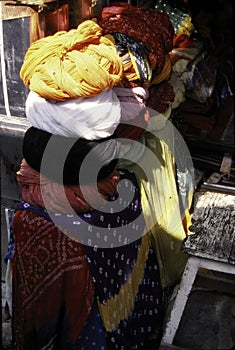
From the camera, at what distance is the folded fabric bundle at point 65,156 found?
2756 millimetres

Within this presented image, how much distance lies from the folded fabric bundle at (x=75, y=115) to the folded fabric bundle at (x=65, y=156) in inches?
1.4

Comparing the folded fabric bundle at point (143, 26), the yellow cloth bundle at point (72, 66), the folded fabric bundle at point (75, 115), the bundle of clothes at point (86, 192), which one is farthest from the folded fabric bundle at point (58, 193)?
the folded fabric bundle at point (143, 26)

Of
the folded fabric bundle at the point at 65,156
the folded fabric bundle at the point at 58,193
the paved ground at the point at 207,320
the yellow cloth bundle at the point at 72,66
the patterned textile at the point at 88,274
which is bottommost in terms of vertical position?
the paved ground at the point at 207,320

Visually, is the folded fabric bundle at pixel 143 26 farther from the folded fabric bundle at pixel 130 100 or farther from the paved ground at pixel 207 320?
the paved ground at pixel 207 320

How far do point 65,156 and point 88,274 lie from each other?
58 centimetres

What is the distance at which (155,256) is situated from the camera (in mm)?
3600

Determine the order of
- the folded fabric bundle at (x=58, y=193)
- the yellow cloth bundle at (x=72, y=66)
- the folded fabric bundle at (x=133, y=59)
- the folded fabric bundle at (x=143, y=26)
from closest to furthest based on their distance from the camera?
1. the yellow cloth bundle at (x=72, y=66)
2. the folded fabric bundle at (x=58, y=193)
3. the folded fabric bundle at (x=133, y=59)
4. the folded fabric bundle at (x=143, y=26)

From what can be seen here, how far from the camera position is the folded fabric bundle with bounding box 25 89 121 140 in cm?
271

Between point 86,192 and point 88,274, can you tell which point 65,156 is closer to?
point 86,192

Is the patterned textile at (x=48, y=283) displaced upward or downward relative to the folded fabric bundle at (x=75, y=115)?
downward

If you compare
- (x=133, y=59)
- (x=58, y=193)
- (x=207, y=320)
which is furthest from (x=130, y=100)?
(x=207, y=320)

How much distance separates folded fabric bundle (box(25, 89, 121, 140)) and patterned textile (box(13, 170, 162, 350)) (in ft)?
1.32

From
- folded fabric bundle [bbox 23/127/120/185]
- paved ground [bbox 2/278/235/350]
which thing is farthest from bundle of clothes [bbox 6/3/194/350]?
paved ground [bbox 2/278/235/350]

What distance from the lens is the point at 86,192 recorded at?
2.84 m
